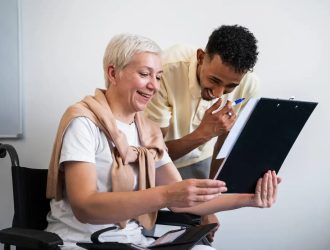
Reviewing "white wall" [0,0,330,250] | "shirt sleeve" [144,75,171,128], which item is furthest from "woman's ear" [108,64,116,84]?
"white wall" [0,0,330,250]

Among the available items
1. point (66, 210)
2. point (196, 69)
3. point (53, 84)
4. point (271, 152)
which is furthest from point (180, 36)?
point (66, 210)

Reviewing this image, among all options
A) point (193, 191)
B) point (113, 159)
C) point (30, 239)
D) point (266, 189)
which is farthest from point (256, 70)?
point (30, 239)

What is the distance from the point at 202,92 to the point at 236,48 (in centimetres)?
22

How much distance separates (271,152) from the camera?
3.73ft

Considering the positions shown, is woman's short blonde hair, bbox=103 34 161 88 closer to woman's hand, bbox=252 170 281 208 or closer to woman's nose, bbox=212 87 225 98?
woman's nose, bbox=212 87 225 98

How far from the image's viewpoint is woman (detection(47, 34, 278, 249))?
1018 mm

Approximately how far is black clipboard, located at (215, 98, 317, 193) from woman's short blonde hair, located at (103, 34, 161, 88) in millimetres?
366

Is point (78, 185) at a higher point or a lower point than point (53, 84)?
lower

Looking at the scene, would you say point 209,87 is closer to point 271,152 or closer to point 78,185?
point 271,152

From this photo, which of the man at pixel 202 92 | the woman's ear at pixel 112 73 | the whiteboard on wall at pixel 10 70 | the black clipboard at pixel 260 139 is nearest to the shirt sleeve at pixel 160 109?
the man at pixel 202 92

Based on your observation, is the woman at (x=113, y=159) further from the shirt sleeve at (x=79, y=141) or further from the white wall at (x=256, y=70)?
the white wall at (x=256, y=70)

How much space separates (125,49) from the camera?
3.83ft

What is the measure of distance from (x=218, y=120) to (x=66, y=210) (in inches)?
22.8

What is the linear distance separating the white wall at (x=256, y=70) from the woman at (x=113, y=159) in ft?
1.87
